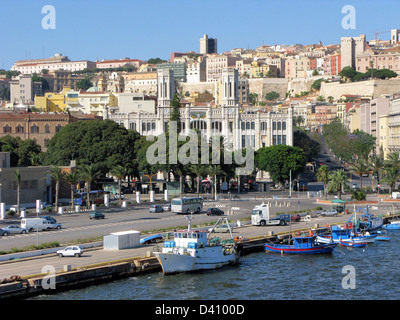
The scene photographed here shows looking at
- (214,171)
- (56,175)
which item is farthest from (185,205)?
(214,171)

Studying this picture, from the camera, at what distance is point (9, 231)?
165 feet

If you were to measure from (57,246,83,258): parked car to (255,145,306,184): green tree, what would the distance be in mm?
→ 50109

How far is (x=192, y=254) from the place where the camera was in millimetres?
42688

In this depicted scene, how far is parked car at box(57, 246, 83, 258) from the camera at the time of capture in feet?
138

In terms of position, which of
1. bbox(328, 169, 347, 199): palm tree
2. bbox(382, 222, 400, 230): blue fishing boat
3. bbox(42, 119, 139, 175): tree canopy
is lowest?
bbox(382, 222, 400, 230): blue fishing boat

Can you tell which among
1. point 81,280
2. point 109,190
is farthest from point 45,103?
point 81,280

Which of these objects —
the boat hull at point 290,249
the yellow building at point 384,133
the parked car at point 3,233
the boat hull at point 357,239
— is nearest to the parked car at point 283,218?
the boat hull at point 357,239

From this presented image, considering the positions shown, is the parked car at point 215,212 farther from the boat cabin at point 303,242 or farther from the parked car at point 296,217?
the boat cabin at point 303,242

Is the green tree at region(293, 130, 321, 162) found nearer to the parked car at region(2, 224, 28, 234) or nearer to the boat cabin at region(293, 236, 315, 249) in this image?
the boat cabin at region(293, 236, 315, 249)

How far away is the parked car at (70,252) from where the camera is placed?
42.0 m

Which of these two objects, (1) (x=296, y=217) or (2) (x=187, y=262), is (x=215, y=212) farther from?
(2) (x=187, y=262)

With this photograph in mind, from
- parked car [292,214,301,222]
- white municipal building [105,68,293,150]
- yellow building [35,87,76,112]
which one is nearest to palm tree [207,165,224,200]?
parked car [292,214,301,222]

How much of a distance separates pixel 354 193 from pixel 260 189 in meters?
17.1

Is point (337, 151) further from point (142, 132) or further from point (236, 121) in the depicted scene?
point (142, 132)
